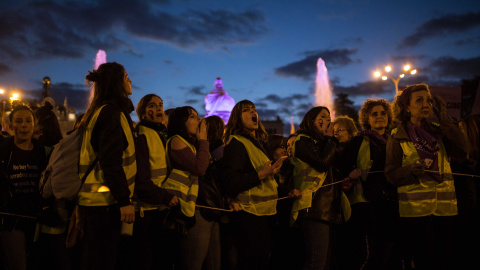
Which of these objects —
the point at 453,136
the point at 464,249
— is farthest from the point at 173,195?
the point at 464,249

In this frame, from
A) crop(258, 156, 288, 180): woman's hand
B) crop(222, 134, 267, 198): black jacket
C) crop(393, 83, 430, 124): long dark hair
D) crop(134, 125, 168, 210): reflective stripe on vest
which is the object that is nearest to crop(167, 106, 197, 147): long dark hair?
crop(134, 125, 168, 210): reflective stripe on vest

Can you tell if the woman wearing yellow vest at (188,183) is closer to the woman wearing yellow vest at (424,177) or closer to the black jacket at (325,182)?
the black jacket at (325,182)

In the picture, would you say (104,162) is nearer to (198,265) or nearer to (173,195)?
(173,195)

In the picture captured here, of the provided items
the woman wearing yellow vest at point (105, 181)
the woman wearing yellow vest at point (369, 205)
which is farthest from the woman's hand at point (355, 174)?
the woman wearing yellow vest at point (105, 181)

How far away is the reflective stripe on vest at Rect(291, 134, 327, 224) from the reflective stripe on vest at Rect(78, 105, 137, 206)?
2.17m

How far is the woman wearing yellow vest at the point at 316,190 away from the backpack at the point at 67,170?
2.53 meters

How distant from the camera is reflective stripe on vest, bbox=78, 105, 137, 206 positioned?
3.33 metres

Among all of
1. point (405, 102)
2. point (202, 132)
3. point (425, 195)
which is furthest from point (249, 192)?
point (405, 102)

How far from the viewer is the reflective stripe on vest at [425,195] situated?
426cm

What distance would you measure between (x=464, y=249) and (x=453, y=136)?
227 cm

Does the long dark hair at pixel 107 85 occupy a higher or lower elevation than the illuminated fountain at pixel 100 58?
lower

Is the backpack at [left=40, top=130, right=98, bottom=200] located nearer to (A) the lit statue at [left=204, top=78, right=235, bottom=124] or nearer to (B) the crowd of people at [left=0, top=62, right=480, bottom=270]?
(B) the crowd of people at [left=0, top=62, right=480, bottom=270]

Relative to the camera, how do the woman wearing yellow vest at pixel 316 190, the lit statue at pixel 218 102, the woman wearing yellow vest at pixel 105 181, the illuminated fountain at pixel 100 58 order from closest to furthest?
the woman wearing yellow vest at pixel 105 181
the woman wearing yellow vest at pixel 316 190
the illuminated fountain at pixel 100 58
the lit statue at pixel 218 102

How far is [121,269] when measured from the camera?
426 centimetres
